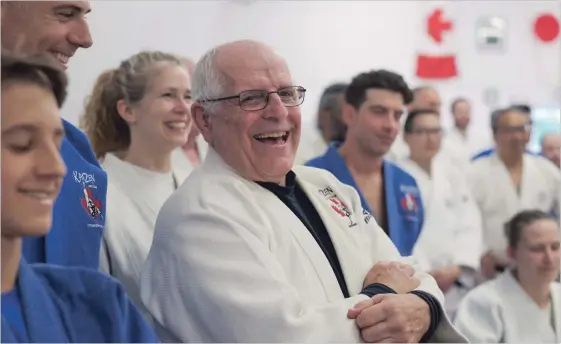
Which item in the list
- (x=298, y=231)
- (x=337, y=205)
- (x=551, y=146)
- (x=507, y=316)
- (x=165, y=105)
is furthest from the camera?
(x=551, y=146)

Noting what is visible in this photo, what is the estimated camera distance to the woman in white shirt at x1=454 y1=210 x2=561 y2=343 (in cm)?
262

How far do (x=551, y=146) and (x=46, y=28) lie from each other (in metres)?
3.67

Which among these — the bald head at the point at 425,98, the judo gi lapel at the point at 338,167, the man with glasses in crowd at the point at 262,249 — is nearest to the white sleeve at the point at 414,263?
the man with glasses in crowd at the point at 262,249

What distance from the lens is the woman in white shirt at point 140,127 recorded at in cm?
202

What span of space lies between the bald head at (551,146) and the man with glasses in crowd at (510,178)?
61cm

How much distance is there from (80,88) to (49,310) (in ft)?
3.25

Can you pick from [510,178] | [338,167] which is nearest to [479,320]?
[338,167]

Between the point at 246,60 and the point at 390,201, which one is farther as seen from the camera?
the point at 390,201

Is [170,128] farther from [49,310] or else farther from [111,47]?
[49,310]

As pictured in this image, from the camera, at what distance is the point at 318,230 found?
5.46ft

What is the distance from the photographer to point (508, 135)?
12.7 feet

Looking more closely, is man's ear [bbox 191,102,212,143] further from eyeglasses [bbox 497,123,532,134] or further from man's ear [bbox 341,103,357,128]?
eyeglasses [bbox 497,123,532,134]

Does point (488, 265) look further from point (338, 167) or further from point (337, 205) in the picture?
point (337, 205)

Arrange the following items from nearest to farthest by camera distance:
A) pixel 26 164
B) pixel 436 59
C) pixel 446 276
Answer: pixel 26 164 < pixel 446 276 < pixel 436 59
